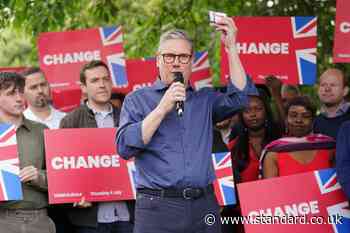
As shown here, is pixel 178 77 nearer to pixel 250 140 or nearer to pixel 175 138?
pixel 175 138

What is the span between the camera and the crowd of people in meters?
5.79

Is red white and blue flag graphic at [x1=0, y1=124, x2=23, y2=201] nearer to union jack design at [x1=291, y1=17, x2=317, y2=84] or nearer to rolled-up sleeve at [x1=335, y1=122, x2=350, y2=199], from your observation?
rolled-up sleeve at [x1=335, y1=122, x2=350, y2=199]

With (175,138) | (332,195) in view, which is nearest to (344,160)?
(332,195)

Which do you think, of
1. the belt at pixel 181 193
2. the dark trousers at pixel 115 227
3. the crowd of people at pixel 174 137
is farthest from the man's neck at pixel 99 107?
the belt at pixel 181 193

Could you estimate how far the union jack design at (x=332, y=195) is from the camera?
6953 millimetres

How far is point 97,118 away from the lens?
764 centimetres

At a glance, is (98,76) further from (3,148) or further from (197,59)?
(197,59)

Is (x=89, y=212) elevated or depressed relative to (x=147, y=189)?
depressed

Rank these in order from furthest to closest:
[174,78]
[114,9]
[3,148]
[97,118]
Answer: [114,9] < [97,118] < [3,148] < [174,78]

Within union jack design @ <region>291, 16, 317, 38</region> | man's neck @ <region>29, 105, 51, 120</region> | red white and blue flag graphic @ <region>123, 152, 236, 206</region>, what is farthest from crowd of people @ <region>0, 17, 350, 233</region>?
union jack design @ <region>291, 16, 317, 38</region>

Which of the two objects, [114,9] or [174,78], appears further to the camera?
[114,9]

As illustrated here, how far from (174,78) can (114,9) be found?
5692 millimetres

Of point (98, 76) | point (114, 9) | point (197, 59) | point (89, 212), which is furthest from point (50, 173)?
point (114, 9)

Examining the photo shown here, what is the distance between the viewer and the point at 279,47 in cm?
909
